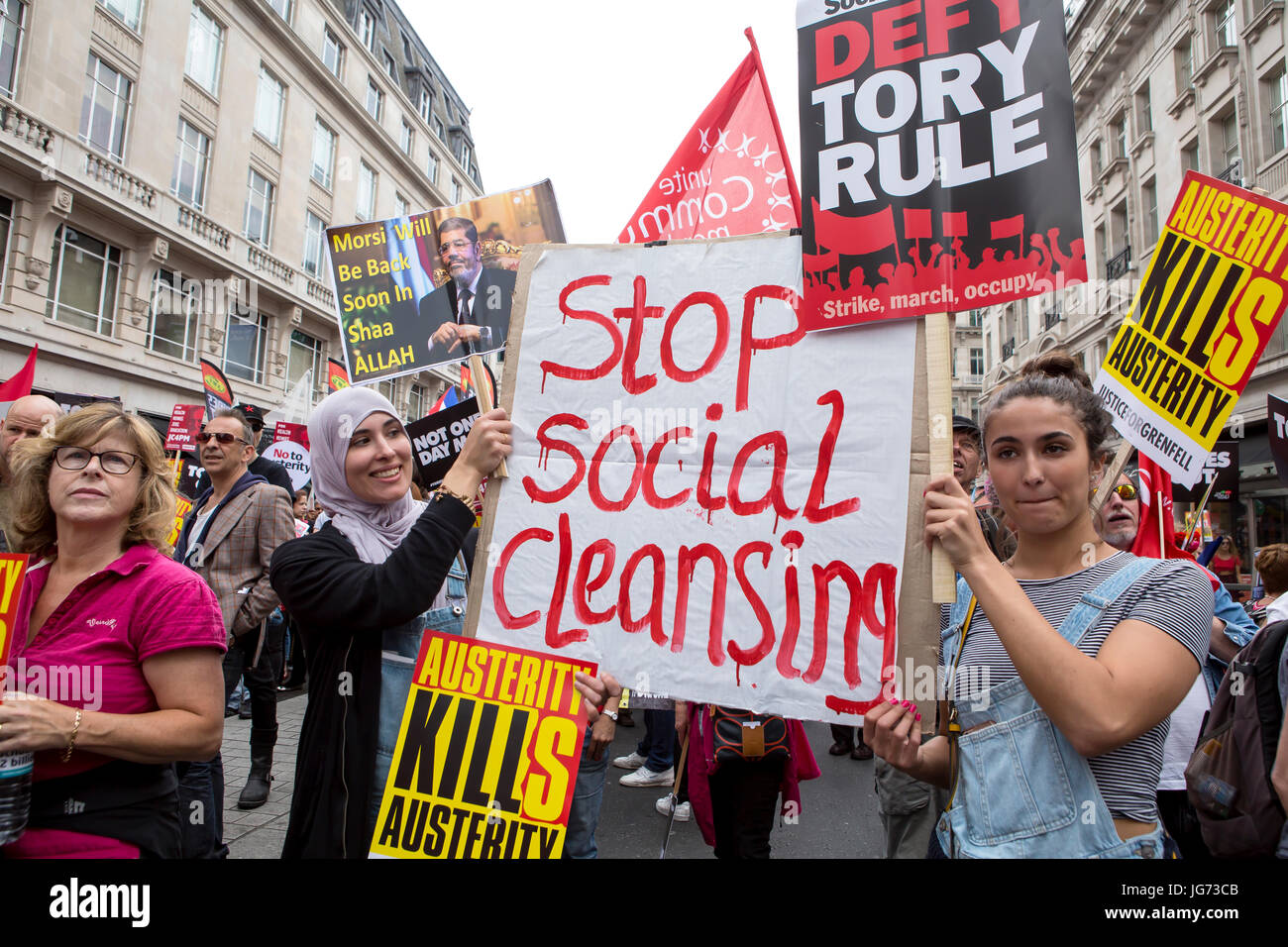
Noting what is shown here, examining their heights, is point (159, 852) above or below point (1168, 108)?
below

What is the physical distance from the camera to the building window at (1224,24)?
1755 centimetres

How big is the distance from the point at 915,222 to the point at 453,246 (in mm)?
2412

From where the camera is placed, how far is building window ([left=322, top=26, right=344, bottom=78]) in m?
25.5

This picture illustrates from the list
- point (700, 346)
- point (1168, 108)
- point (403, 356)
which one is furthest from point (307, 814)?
point (1168, 108)

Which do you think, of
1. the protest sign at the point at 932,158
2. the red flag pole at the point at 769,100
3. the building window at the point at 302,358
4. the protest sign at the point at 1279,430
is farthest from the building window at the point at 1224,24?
the building window at the point at 302,358

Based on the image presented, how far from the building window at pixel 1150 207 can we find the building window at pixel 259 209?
82.7 feet

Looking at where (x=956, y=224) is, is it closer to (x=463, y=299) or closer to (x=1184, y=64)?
(x=463, y=299)

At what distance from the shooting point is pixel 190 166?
65.5 ft

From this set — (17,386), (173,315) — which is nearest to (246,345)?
(173,315)

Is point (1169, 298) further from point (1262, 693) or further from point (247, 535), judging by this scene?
point (247, 535)

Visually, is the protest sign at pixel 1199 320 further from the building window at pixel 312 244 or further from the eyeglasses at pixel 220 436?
the building window at pixel 312 244
